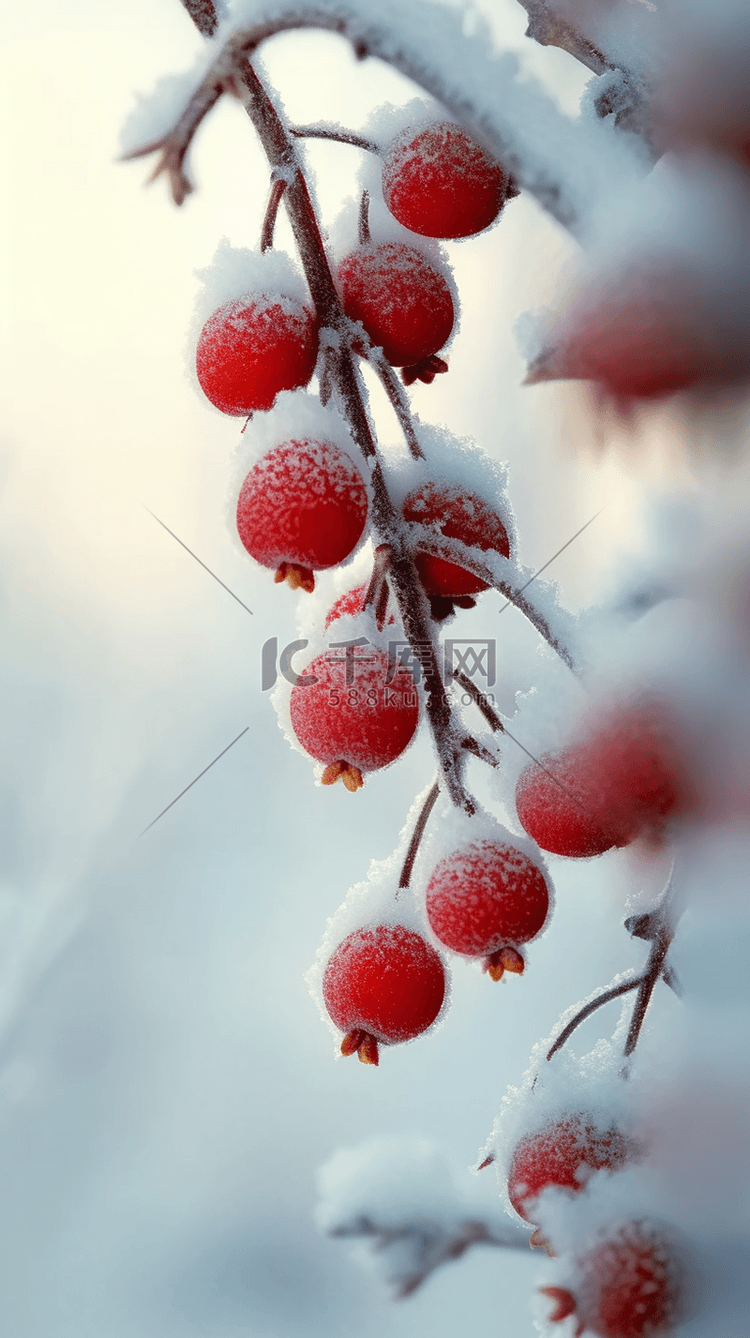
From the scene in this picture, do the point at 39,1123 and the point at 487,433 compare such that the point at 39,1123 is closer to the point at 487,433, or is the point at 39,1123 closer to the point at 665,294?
the point at 487,433

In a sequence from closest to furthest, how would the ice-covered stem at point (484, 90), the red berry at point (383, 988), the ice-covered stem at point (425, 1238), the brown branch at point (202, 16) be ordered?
the ice-covered stem at point (484, 90) → the brown branch at point (202, 16) → the red berry at point (383, 988) → the ice-covered stem at point (425, 1238)

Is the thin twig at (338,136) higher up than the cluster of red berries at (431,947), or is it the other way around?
the thin twig at (338,136)

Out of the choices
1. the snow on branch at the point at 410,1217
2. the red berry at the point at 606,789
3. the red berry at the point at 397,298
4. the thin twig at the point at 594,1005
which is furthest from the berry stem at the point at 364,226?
the snow on branch at the point at 410,1217

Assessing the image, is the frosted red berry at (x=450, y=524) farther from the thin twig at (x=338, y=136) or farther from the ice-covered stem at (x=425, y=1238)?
the ice-covered stem at (x=425, y=1238)

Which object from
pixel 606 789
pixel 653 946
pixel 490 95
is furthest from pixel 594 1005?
pixel 490 95

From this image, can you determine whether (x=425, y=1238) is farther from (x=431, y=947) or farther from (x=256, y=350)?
(x=256, y=350)

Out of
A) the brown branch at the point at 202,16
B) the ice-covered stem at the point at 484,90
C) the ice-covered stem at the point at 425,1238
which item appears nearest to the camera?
the ice-covered stem at the point at 484,90

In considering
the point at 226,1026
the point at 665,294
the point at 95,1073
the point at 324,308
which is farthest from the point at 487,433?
the point at 95,1073
